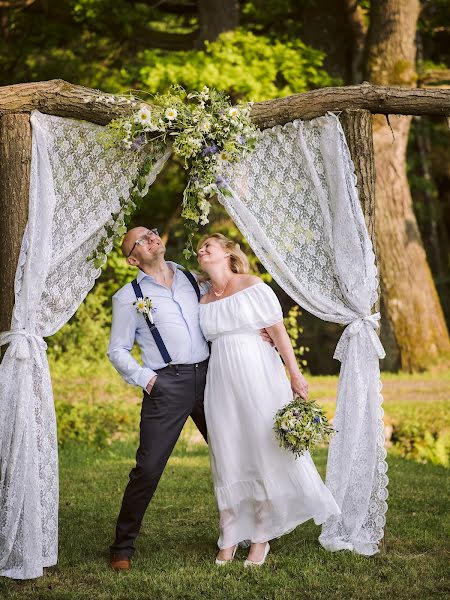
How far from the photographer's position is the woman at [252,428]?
190 inches

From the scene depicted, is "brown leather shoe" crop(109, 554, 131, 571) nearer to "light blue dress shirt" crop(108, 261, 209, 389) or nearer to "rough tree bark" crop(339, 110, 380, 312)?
"light blue dress shirt" crop(108, 261, 209, 389)

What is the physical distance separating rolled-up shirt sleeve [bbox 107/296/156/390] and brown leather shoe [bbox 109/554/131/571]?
933 mm

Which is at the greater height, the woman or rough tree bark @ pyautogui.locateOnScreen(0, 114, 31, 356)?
rough tree bark @ pyautogui.locateOnScreen(0, 114, 31, 356)

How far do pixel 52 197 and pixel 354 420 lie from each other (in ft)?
6.91

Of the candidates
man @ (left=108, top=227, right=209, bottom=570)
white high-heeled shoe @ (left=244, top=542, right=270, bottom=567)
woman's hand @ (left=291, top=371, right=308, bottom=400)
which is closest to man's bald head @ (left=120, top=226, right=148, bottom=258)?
man @ (left=108, top=227, right=209, bottom=570)

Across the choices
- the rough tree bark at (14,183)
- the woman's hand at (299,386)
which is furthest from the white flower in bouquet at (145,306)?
the woman's hand at (299,386)

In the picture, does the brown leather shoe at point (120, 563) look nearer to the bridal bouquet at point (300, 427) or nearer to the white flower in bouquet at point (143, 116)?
the bridal bouquet at point (300, 427)

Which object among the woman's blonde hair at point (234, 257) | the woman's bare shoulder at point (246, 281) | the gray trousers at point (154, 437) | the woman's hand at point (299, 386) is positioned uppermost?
the woman's blonde hair at point (234, 257)

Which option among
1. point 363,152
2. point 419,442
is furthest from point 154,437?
point 419,442

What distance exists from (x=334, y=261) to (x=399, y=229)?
7468 millimetres

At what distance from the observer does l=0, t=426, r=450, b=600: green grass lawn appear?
4.49 metres

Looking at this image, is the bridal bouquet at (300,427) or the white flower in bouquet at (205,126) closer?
the bridal bouquet at (300,427)

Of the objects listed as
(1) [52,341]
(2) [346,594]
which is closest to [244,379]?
(2) [346,594]

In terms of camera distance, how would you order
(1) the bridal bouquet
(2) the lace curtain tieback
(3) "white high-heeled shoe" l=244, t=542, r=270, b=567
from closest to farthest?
(1) the bridal bouquet < (3) "white high-heeled shoe" l=244, t=542, r=270, b=567 < (2) the lace curtain tieback
